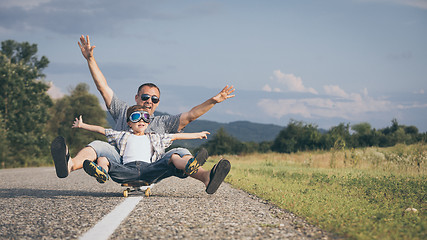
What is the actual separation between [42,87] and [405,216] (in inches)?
1342

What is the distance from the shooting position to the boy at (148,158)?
5.27m

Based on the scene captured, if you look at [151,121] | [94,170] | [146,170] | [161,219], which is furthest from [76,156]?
[161,219]

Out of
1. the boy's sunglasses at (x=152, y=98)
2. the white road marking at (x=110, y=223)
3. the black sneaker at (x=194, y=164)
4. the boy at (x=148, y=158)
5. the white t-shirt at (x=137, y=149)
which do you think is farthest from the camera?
the boy's sunglasses at (x=152, y=98)

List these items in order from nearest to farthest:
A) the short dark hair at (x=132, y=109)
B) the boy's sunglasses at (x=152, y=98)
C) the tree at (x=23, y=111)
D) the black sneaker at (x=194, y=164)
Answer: the black sneaker at (x=194, y=164), the short dark hair at (x=132, y=109), the boy's sunglasses at (x=152, y=98), the tree at (x=23, y=111)

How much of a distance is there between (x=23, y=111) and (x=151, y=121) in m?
29.6

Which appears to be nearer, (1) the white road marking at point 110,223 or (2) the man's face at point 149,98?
(1) the white road marking at point 110,223

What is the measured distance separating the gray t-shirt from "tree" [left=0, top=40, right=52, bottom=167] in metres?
26.6

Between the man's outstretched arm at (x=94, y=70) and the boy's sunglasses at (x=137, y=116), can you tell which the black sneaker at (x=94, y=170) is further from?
the man's outstretched arm at (x=94, y=70)

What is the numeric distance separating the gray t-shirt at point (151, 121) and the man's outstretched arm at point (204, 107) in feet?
0.41

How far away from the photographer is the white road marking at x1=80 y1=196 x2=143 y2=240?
3.25 meters

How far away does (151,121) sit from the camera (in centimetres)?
621

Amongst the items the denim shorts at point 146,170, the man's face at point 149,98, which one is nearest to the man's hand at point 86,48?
the man's face at point 149,98

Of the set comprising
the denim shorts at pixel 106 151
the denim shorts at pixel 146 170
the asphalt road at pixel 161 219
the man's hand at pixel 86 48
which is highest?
the man's hand at pixel 86 48

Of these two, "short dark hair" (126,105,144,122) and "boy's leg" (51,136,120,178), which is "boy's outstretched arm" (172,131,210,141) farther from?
"boy's leg" (51,136,120,178)
